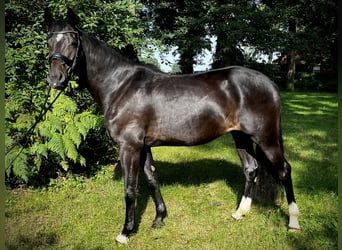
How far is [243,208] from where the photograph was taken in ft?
13.1

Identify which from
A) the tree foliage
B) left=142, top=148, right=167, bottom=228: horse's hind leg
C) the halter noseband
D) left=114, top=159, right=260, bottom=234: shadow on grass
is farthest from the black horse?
the tree foliage

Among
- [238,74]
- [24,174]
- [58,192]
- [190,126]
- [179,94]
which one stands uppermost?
[238,74]

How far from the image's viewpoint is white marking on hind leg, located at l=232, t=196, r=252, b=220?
12.9 ft

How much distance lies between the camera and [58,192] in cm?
475

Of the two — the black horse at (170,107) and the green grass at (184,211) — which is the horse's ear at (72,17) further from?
the green grass at (184,211)

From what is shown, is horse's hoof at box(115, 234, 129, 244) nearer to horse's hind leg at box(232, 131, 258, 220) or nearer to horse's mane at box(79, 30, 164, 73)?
horse's hind leg at box(232, 131, 258, 220)

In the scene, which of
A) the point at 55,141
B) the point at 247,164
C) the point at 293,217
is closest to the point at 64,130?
the point at 55,141

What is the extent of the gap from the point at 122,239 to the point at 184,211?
101cm

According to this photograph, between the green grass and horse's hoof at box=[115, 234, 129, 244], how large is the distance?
0.06m

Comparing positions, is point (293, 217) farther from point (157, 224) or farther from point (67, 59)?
point (67, 59)

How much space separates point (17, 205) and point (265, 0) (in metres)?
14.7

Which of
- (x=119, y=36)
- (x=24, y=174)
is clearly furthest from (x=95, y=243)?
(x=119, y=36)

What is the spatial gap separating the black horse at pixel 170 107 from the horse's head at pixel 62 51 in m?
0.16

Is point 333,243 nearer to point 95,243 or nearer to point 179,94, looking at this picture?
point 179,94
